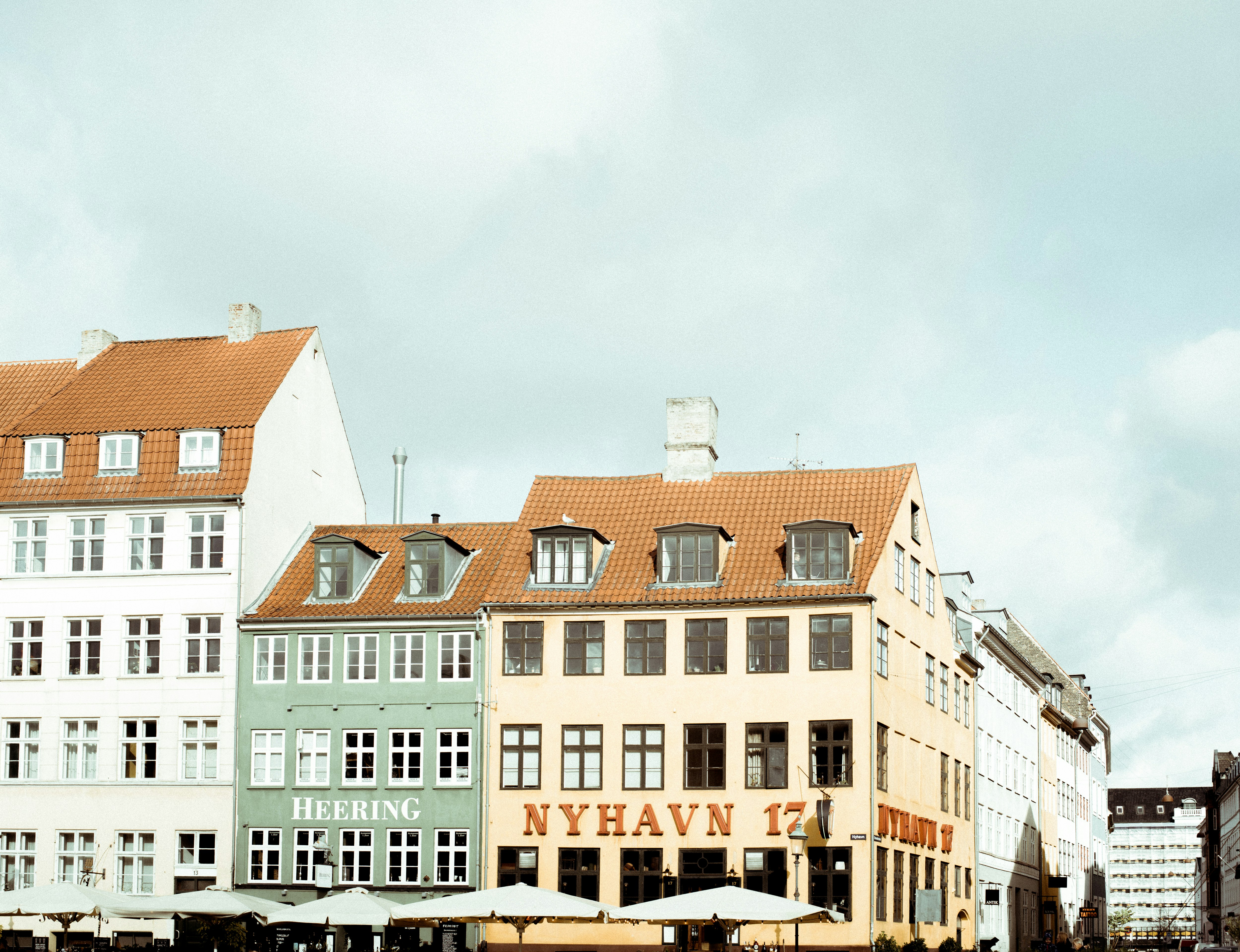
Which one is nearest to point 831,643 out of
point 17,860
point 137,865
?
point 137,865

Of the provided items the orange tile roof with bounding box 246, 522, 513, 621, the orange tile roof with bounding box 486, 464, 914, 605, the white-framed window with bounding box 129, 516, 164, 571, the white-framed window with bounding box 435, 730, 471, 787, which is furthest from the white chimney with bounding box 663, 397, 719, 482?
the white-framed window with bounding box 129, 516, 164, 571

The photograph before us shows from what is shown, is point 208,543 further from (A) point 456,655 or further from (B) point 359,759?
(A) point 456,655

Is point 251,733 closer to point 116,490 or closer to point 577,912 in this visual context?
point 116,490

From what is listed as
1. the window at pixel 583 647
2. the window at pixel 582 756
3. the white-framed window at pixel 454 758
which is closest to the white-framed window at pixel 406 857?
the white-framed window at pixel 454 758

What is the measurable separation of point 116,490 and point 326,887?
14.7 metres

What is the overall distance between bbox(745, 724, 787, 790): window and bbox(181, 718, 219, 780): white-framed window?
16710mm

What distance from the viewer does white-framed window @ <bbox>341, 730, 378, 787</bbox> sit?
5400 cm

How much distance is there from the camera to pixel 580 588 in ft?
177

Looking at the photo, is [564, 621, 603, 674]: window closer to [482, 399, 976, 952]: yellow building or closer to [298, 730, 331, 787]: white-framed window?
[482, 399, 976, 952]: yellow building

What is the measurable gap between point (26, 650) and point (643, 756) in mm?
20601

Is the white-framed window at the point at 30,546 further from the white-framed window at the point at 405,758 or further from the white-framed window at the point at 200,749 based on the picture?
the white-framed window at the point at 405,758

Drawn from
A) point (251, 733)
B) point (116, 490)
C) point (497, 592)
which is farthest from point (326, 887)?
point (116, 490)

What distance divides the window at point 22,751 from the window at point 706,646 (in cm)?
2127

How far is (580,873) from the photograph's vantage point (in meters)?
51.9
